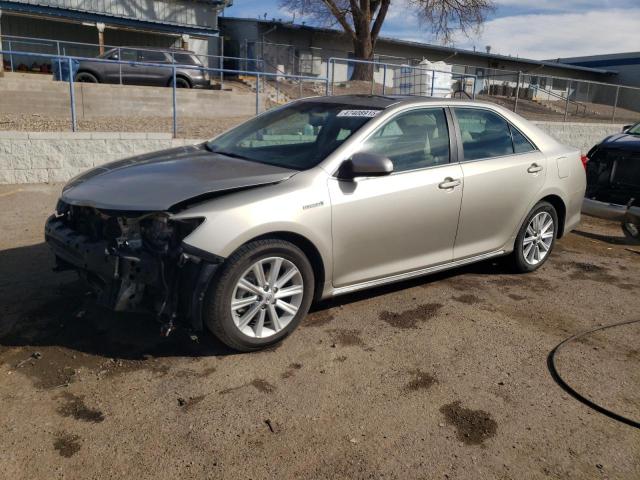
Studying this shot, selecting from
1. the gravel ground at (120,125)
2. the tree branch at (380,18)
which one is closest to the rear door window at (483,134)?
the gravel ground at (120,125)

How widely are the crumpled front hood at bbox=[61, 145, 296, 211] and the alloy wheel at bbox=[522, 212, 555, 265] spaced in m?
2.64

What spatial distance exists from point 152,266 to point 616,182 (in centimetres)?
601

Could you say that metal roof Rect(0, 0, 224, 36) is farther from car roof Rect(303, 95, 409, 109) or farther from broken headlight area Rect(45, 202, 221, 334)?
broken headlight area Rect(45, 202, 221, 334)

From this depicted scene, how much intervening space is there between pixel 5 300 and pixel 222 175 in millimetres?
2016

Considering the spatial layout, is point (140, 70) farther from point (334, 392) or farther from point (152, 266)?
point (334, 392)

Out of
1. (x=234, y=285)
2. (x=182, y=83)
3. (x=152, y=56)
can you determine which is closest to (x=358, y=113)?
(x=234, y=285)

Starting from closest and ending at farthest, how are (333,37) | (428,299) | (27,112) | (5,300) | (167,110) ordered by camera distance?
1. (5,300)
2. (428,299)
3. (27,112)
4. (167,110)
5. (333,37)

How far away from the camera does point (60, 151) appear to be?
8859mm

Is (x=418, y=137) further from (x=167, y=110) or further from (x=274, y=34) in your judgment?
(x=274, y=34)

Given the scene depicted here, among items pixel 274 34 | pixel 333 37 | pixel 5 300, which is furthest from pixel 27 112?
pixel 333 37

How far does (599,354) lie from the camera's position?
383 cm

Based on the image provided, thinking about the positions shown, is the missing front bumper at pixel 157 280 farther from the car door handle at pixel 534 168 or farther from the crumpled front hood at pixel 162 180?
the car door handle at pixel 534 168

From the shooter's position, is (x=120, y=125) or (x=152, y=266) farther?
(x=120, y=125)

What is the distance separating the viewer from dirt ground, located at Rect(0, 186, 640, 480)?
8.64 feet
